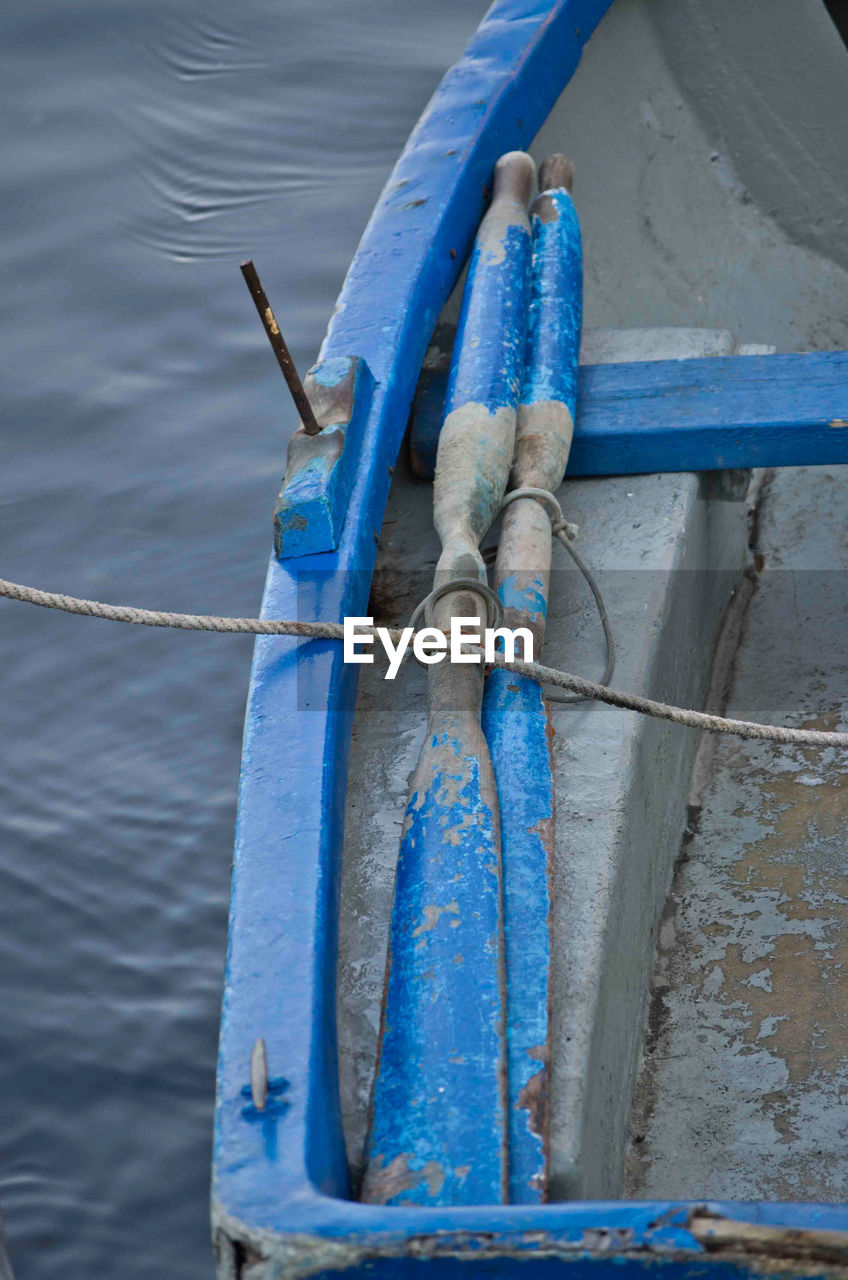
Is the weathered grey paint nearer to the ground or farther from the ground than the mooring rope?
farther from the ground

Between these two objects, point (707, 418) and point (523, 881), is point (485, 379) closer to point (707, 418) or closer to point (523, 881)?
point (707, 418)

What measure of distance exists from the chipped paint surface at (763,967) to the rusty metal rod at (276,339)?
2.79ft

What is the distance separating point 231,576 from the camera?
301cm

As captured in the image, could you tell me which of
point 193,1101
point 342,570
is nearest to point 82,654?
point 193,1101

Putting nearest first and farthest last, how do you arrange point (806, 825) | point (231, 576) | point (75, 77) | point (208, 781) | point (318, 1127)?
point (318, 1127) → point (806, 825) → point (208, 781) → point (231, 576) → point (75, 77)

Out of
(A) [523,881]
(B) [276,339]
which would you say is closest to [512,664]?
(A) [523,881]

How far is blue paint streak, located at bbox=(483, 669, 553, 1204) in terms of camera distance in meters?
1.14

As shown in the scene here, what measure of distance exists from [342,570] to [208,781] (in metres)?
1.06

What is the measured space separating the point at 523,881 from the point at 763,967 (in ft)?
1.76

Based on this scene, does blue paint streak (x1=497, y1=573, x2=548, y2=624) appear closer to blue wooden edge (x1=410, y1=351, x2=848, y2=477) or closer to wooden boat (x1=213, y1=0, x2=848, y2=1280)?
wooden boat (x1=213, y1=0, x2=848, y2=1280)

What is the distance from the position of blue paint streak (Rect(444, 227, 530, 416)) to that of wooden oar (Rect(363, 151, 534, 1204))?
0.52ft

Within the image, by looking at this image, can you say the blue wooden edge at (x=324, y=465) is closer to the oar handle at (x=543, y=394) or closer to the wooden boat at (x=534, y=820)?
the wooden boat at (x=534, y=820)

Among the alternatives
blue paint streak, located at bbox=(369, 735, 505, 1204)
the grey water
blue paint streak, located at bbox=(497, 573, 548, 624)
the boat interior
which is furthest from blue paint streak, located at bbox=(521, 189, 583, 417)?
the grey water

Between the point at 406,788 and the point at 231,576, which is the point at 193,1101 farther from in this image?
the point at 231,576
